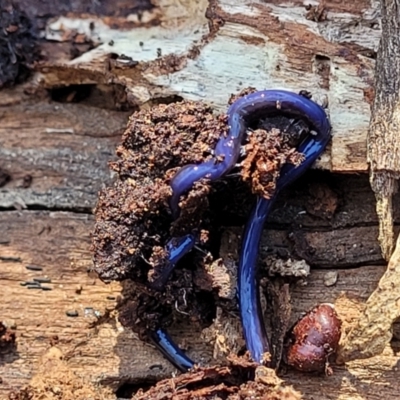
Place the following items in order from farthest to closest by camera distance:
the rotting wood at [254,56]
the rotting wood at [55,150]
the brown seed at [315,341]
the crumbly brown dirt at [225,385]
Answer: the rotting wood at [55,150]
the rotting wood at [254,56]
the brown seed at [315,341]
the crumbly brown dirt at [225,385]

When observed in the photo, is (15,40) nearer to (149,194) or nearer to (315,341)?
(149,194)

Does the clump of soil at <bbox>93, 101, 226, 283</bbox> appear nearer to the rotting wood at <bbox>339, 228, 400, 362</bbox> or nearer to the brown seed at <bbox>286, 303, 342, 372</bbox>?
the brown seed at <bbox>286, 303, 342, 372</bbox>

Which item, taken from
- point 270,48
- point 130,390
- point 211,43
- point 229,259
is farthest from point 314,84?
point 130,390

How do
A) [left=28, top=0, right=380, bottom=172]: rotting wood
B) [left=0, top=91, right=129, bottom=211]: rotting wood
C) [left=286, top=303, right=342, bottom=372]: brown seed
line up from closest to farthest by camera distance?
[left=286, top=303, right=342, bottom=372]: brown seed
[left=28, top=0, right=380, bottom=172]: rotting wood
[left=0, top=91, right=129, bottom=211]: rotting wood

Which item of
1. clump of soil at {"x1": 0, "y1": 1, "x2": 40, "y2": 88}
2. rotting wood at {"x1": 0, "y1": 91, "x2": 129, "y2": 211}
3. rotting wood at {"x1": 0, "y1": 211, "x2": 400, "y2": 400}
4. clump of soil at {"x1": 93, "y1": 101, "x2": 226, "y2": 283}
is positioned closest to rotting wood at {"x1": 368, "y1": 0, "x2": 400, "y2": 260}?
rotting wood at {"x1": 0, "y1": 211, "x2": 400, "y2": 400}

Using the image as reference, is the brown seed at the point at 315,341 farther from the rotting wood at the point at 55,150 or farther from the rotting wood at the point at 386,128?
the rotting wood at the point at 55,150

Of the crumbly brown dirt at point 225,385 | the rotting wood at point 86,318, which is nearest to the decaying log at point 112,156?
the rotting wood at point 86,318
